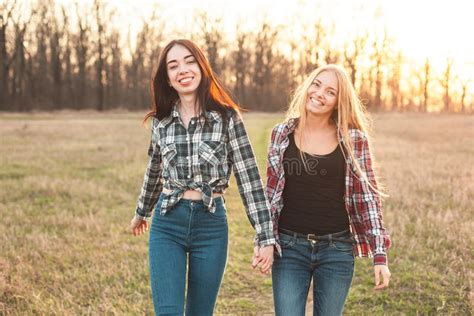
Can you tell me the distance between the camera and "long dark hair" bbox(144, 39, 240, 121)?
10.5ft

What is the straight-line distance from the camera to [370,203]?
3.12 meters

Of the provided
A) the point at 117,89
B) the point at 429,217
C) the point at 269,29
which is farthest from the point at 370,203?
the point at 269,29

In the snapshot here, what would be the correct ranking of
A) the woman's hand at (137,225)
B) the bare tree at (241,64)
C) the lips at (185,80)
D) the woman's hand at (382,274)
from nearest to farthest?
the woman's hand at (382,274) → the lips at (185,80) → the woman's hand at (137,225) → the bare tree at (241,64)

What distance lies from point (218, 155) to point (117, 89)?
2179 inches

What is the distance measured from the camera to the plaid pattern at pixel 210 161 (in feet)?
9.94

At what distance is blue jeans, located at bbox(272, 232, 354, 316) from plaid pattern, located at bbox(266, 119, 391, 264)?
4.1 inches

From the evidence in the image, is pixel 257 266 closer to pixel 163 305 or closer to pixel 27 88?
pixel 163 305

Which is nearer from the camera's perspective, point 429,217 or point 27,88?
point 429,217

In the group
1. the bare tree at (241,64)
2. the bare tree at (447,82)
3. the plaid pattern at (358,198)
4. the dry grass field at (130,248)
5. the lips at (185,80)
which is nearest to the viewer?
the plaid pattern at (358,198)

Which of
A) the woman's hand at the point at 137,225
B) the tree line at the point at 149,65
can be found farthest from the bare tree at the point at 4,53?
the woman's hand at the point at 137,225

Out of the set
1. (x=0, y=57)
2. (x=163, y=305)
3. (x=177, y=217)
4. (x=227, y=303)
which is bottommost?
(x=227, y=303)

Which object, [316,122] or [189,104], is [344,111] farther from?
[189,104]

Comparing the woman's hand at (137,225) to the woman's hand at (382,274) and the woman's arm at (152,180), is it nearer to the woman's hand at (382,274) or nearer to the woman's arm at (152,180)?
the woman's arm at (152,180)

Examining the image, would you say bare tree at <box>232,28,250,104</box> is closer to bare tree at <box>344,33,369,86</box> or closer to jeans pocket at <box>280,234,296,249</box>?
bare tree at <box>344,33,369,86</box>
